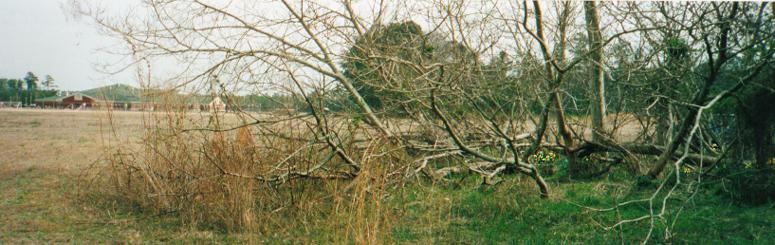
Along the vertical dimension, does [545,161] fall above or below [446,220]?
above

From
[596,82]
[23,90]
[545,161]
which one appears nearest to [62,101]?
[23,90]

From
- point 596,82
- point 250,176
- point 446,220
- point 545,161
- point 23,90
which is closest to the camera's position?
point 250,176

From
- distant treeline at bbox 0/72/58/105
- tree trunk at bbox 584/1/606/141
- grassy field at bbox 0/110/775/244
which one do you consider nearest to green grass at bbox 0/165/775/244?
grassy field at bbox 0/110/775/244

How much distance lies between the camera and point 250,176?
514cm

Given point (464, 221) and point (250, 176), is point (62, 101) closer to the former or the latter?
point (250, 176)

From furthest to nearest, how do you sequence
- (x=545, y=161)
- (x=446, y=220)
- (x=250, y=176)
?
(x=545, y=161) → (x=446, y=220) → (x=250, y=176)

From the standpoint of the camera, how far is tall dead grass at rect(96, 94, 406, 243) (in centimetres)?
529

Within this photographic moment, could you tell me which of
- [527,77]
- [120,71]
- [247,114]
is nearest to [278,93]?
[247,114]

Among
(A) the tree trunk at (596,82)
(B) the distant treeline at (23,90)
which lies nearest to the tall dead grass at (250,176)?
(A) the tree trunk at (596,82)

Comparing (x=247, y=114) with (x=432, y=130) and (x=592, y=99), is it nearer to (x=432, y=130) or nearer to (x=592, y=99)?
(x=432, y=130)

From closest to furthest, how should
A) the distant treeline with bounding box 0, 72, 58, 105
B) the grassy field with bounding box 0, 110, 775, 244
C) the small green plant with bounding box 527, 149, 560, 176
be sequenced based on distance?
the grassy field with bounding box 0, 110, 775, 244 → the small green plant with bounding box 527, 149, 560, 176 → the distant treeline with bounding box 0, 72, 58, 105

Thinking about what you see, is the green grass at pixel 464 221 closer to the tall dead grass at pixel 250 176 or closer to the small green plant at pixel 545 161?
the tall dead grass at pixel 250 176

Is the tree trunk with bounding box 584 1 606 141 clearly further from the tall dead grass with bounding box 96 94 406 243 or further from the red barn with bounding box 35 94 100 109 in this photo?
the red barn with bounding box 35 94 100 109

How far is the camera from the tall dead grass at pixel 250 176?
208 inches
